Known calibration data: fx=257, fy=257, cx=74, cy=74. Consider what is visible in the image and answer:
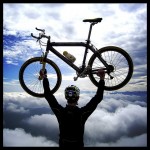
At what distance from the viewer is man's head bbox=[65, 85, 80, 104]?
505 cm

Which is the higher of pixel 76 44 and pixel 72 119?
pixel 76 44

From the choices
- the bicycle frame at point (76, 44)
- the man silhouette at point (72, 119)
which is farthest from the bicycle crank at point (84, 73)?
the man silhouette at point (72, 119)

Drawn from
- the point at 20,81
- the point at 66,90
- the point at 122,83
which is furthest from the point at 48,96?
the point at 122,83

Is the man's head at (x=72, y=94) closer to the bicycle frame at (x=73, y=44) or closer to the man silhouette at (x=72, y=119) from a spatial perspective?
the man silhouette at (x=72, y=119)

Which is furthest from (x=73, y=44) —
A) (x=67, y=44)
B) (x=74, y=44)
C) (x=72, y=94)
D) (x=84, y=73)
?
(x=72, y=94)

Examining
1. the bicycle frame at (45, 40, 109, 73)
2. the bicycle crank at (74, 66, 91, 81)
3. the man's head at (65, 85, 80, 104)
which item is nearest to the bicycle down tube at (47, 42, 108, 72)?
the bicycle frame at (45, 40, 109, 73)

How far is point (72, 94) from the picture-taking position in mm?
5047

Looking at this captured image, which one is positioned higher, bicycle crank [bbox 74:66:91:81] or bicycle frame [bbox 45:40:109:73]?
bicycle frame [bbox 45:40:109:73]

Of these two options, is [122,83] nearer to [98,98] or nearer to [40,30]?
[98,98]

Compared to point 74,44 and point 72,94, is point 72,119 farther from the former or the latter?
point 74,44

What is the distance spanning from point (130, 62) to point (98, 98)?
4.76ft

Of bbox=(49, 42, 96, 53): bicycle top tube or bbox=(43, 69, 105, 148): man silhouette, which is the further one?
bbox=(49, 42, 96, 53): bicycle top tube

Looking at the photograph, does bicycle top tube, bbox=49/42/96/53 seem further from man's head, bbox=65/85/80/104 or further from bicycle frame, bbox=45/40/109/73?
man's head, bbox=65/85/80/104

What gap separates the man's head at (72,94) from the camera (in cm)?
505
